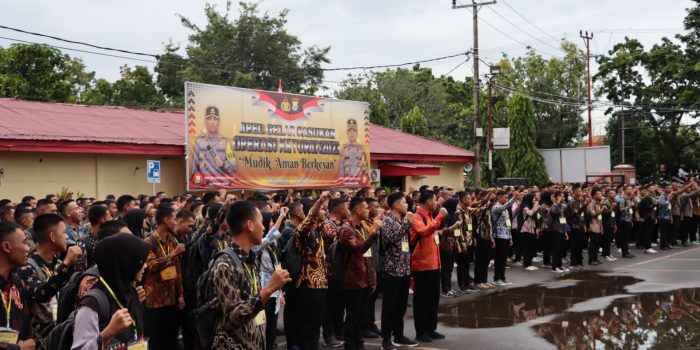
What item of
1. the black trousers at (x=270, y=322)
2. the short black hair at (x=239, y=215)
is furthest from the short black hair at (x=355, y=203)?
the short black hair at (x=239, y=215)

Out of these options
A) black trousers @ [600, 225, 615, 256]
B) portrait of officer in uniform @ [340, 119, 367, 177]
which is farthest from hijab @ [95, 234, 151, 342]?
portrait of officer in uniform @ [340, 119, 367, 177]

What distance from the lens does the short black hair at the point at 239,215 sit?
4.41 metres

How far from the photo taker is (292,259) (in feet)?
25.0

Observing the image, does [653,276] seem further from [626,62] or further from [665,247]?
[626,62]

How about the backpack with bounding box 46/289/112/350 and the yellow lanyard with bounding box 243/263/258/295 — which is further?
the yellow lanyard with bounding box 243/263/258/295

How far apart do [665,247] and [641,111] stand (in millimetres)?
27268

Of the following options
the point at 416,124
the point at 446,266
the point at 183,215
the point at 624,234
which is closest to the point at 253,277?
the point at 183,215

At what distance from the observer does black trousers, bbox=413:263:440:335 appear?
8.80 metres

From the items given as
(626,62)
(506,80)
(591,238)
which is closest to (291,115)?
(591,238)

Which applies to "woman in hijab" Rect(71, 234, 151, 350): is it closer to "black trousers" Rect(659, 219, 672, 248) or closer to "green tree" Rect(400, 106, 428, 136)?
"black trousers" Rect(659, 219, 672, 248)

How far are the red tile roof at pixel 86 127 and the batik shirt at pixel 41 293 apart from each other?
11.7m

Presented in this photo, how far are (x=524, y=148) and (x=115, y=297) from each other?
36.6 metres

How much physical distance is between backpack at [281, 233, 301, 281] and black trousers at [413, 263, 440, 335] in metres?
1.89

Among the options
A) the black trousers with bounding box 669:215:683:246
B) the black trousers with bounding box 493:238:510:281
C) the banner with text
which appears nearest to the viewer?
the black trousers with bounding box 493:238:510:281
